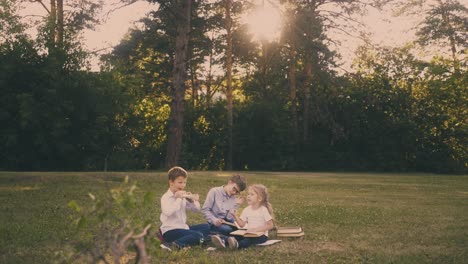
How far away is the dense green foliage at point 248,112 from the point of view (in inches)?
1222

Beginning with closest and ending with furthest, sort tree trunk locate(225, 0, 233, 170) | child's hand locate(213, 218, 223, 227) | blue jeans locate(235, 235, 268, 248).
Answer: blue jeans locate(235, 235, 268, 248) → child's hand locate(213, 218, 223, 227) → tree trunk locate(225, 0, 233, 170)

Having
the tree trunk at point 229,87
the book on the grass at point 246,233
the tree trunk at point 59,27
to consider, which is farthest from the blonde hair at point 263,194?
the tree trunk at point 229,87

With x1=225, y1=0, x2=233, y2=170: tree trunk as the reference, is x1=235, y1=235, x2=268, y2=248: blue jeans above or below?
below

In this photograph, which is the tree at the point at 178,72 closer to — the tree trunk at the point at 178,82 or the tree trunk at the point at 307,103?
the tree trunk at the point at 178,82

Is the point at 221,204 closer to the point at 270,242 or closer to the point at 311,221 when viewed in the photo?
the point at 270,242

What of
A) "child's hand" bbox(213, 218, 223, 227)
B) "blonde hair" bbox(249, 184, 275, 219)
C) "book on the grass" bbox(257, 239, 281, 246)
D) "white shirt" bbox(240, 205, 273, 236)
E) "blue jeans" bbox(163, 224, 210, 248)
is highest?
"blonde hair" bbox(249, 184, 275, 219)

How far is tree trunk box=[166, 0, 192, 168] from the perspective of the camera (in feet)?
91.8

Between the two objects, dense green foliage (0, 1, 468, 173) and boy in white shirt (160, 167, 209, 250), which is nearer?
boy in white shirt (160, 167, 209, 250)

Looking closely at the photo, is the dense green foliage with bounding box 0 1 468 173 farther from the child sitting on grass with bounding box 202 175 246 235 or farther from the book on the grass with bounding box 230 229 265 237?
the book on the grass with bounding box 230 229 265 237

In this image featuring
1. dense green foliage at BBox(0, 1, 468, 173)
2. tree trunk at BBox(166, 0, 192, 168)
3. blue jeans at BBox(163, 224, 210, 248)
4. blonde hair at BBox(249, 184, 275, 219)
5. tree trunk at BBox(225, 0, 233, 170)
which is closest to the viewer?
blue jeans at BBox(163, 224, 210, 248)

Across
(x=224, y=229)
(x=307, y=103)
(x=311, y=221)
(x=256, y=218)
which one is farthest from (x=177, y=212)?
(x=307, y=103)

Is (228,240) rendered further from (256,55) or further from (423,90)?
(256,55)

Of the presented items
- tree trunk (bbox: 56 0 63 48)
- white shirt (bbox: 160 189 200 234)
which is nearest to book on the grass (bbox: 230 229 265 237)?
white shirt (bbox: 160 189 200 234)

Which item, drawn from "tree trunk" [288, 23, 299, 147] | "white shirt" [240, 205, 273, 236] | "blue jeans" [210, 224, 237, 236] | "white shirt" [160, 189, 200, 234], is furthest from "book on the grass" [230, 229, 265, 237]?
"tree trunk" [288, 23, 299, 147]
